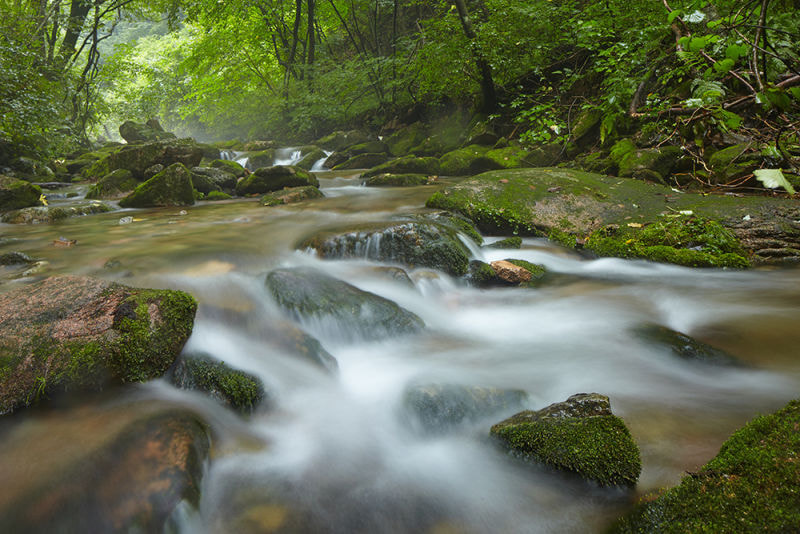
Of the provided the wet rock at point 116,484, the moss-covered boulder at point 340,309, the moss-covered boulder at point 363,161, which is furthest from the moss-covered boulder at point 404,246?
the moss-covered boulder at point 363,161

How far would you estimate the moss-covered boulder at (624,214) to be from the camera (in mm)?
4672

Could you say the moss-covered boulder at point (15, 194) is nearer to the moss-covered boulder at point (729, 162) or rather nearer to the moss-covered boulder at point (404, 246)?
the moss-covered boulder at point (404, 246)

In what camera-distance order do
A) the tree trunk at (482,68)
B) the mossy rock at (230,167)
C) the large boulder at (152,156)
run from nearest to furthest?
the tree trunk at (482,68)
the large boulder at (152,156)
the mossy rock at (230,167)

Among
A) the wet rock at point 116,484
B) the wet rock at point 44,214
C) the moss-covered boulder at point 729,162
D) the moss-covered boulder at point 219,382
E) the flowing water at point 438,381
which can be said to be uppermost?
the moss-covered boulder at point 729,162

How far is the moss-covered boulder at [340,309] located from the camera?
359 centimetres

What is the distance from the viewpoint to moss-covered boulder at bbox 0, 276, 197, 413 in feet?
7.54

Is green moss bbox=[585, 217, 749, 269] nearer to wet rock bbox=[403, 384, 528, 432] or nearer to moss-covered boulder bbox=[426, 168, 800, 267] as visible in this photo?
moss-covered boulder bbox=[426, 168, 800, 267]

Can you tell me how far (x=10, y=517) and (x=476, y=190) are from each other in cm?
591

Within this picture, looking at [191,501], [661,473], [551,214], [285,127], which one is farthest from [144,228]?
[285,127]

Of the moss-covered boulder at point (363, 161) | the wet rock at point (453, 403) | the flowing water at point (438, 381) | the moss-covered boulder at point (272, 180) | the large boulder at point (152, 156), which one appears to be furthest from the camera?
the moss-covered boulder at point (363, 161)

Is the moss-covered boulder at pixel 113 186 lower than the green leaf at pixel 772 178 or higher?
lower

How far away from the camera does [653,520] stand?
57.6 inches

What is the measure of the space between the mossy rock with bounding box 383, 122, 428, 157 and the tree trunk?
311cm

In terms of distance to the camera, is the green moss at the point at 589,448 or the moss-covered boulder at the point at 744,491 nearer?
the moss-covered boulder at the point at 744,491
